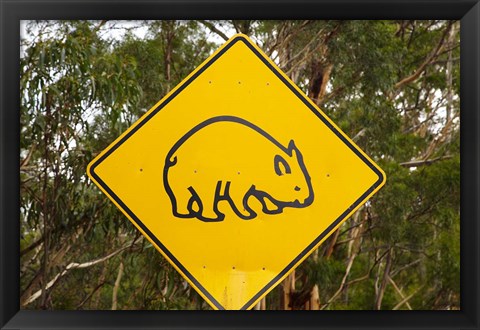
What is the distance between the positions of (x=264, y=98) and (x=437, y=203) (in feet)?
19.1

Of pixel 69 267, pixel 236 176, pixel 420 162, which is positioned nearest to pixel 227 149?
pixel 236 176

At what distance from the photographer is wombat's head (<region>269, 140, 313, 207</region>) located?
1753mm

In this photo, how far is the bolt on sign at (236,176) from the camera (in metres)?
1.74

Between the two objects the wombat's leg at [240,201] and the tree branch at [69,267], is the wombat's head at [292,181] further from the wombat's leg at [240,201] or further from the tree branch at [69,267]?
the tree branch at [69,267]

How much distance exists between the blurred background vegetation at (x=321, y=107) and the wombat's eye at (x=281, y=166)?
6.20ft

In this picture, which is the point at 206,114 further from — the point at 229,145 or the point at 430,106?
the point at 430,106

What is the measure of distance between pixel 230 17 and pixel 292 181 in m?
0.39

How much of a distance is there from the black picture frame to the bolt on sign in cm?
16

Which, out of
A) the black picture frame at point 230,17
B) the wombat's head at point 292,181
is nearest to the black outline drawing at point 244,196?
the wombat's head at point 292,181

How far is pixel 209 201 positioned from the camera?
5.72ft

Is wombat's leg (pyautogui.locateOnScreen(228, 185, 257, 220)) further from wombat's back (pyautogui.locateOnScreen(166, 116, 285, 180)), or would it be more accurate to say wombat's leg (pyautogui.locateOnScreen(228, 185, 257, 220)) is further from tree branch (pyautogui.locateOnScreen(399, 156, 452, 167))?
tree branch (pyautogui.locateOnScreen(399, 156, 452, 167))

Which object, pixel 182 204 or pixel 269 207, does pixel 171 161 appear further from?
pixel 269 207

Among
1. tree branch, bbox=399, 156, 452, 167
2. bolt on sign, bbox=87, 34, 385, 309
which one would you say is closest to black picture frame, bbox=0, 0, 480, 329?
bolt on sign, bbox=87, 34, 385, 309

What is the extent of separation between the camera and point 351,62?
6.79 meters
